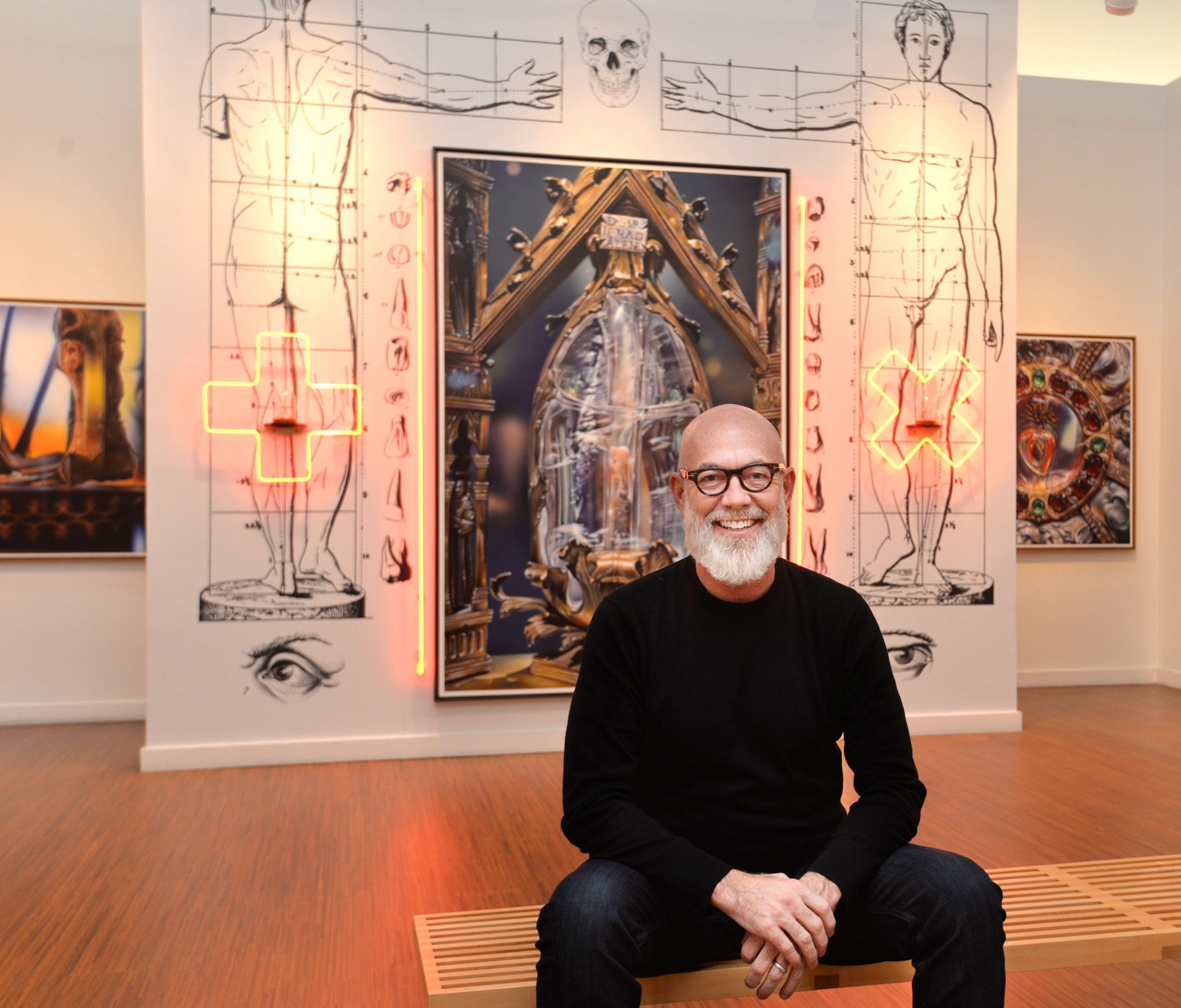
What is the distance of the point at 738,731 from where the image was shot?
2002 millimetres

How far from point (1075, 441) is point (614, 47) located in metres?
4.24

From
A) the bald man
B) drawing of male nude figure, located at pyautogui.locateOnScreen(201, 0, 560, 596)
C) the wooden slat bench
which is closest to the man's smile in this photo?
the bald man

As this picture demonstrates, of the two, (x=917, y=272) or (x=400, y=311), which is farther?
(x=917, y=272)

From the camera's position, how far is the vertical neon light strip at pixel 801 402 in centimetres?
576

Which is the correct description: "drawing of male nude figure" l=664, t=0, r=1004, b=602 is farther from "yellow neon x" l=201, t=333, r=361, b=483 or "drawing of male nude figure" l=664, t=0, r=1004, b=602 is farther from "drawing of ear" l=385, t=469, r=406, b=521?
"yellow neon x" l=201, t=333, r=361, b=483

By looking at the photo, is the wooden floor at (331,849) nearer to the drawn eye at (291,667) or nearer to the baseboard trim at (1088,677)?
the drawn eye at (291,667)

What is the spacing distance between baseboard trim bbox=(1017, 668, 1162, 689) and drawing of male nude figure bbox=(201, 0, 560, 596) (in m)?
4.82

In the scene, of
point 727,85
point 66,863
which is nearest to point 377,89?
point 727,85

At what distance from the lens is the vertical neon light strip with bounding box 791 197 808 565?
18.9 ft

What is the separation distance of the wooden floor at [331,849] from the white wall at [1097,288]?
148 cm

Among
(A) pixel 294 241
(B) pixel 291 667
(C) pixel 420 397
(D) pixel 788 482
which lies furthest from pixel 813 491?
(D) pixel 788 482

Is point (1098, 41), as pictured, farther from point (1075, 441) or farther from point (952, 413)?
point (952, 413)

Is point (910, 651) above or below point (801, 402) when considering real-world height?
below

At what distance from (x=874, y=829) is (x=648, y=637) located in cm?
55
